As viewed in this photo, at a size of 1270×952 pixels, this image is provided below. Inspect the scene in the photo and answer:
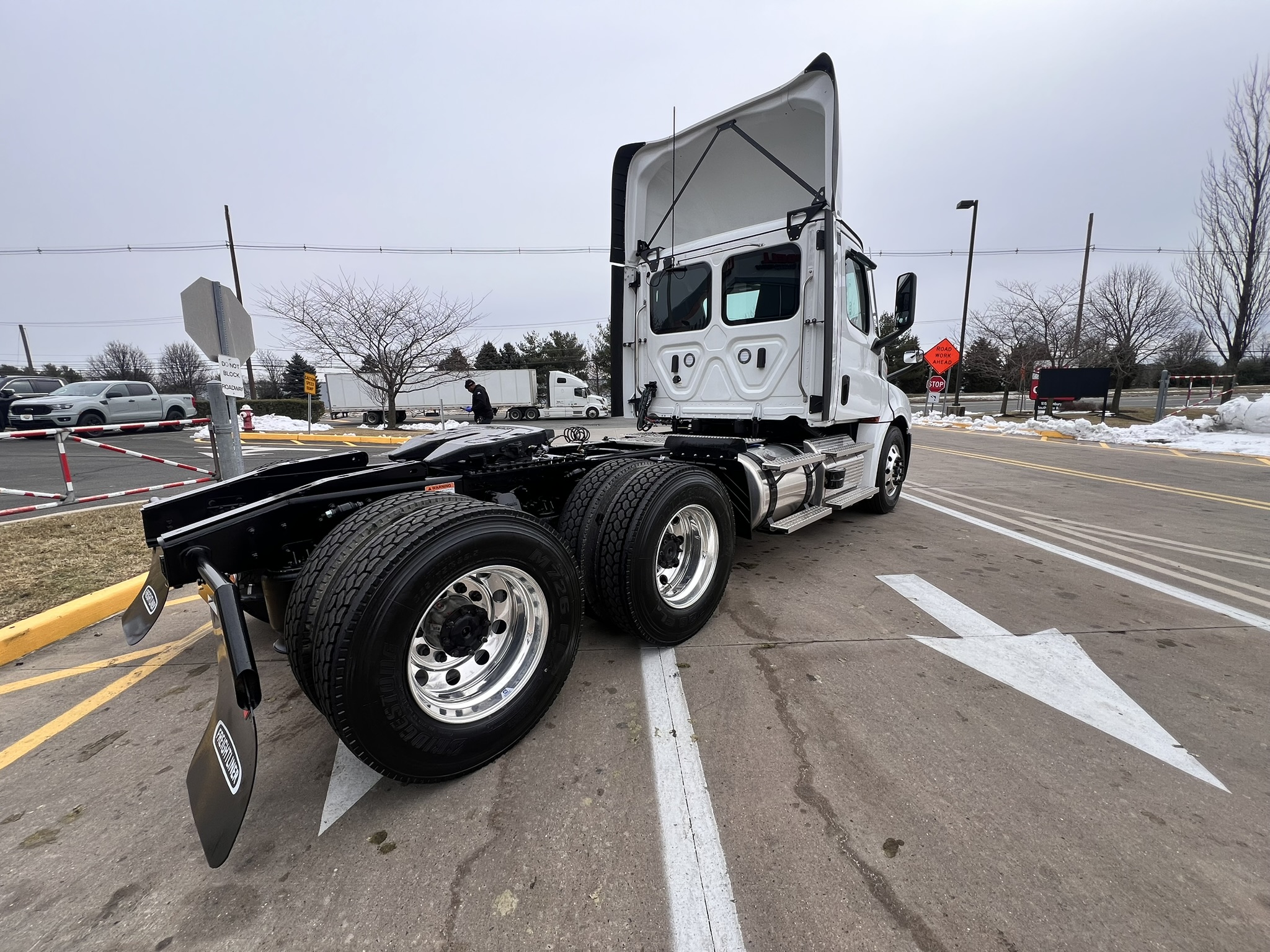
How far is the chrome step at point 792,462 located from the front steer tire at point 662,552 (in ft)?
2.25

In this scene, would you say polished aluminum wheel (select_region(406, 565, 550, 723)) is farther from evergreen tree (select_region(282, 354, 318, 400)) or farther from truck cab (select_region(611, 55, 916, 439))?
evergreen tree (select_region(282, 354, 318, 400))

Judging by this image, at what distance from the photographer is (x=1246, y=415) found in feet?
45.2

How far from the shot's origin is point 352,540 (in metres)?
1.97

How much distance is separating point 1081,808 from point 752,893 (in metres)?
1.22

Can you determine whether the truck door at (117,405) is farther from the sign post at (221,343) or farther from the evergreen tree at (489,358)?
the evergreen tree at (489,358)

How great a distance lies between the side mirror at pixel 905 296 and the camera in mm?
5135

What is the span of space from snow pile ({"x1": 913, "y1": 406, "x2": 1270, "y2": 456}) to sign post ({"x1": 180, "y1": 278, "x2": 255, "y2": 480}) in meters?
17.7

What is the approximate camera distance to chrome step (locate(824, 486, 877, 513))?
15.8 ft

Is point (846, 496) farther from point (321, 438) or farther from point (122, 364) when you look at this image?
point (122, 364)

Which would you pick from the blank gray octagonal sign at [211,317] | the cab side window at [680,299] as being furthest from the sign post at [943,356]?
the blank gray octagonal sign at [211,317]

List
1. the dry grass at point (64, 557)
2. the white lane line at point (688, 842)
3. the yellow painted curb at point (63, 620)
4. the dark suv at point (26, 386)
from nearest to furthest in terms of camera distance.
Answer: the white lane line at point (688, 842) → the yellow painted curb at point (63, 620) → the dry grass at point (64, 557) → the dark suv at point (26, 386)

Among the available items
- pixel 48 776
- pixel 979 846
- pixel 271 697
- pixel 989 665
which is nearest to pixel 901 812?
pixel 979 846

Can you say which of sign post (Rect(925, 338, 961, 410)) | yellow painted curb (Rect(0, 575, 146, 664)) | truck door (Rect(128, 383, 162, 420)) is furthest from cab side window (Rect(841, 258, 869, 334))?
truck door (Rect(128, 383, 162, 420))

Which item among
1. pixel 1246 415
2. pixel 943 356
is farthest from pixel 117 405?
pixel 1246 415
